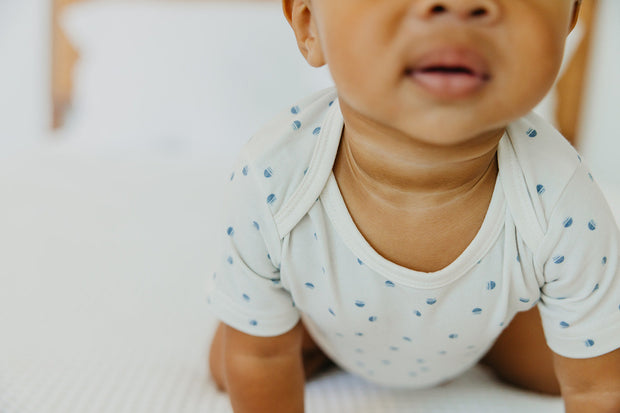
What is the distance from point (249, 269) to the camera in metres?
0.64

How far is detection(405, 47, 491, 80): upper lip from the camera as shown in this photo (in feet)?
1.38

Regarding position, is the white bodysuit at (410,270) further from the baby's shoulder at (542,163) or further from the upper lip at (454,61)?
the upper lip at (454,61)

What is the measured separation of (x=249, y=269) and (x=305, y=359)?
9.5 inches

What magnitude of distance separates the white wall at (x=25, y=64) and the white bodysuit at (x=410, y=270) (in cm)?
219

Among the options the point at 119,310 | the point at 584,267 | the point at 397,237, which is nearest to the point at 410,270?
the point at 397,237

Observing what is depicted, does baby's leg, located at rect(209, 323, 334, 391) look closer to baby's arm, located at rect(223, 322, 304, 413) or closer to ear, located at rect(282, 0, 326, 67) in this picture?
baby's arm, located at rect(223, 322, 304, 413)

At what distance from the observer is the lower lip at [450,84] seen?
43cm

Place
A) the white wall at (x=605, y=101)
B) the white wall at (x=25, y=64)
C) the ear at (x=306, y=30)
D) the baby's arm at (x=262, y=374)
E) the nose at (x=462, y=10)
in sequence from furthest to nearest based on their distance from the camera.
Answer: the white wall at (x=25, y=64) → the white wall at (x=605, y=101) → the baby's arm at (x=262, y=374) → the ear at (x=306, y=30) → the nose at (x=462, y=10)

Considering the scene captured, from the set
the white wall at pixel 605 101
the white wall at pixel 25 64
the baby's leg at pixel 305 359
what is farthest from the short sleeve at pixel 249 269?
the white wall at pixel 25 64

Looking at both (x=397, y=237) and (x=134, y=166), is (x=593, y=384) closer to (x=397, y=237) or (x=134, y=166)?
(x=397, y=237)

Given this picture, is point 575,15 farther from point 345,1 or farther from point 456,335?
point 456,335

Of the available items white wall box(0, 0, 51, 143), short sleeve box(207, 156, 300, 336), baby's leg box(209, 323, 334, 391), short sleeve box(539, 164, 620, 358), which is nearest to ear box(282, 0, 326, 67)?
short sleeve box(207, 156, 300, 336)

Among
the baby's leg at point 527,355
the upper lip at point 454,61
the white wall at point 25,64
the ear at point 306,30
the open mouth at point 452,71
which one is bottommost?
the white wall at point 25,64

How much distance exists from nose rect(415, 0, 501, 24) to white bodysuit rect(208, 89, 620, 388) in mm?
198
